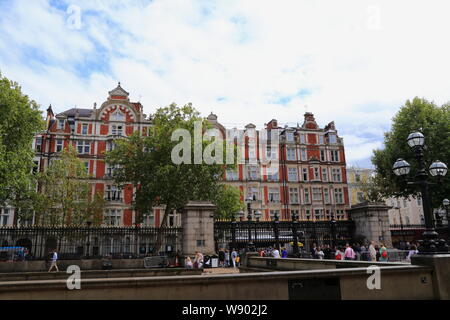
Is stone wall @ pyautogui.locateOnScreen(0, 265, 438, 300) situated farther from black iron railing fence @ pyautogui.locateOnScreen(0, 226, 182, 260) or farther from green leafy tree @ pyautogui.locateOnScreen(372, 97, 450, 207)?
green leafy tree @ pyautogui.locateOnScreen(372, 97, 450, 207)

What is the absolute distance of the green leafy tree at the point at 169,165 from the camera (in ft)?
96.7

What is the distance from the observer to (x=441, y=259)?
311 inches

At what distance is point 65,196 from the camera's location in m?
33.1

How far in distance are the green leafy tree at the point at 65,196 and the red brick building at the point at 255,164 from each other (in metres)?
5.07

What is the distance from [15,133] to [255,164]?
98.0 ft

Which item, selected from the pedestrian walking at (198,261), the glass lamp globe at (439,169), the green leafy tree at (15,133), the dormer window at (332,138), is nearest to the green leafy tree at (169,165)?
the green leafy tree at (15,133)

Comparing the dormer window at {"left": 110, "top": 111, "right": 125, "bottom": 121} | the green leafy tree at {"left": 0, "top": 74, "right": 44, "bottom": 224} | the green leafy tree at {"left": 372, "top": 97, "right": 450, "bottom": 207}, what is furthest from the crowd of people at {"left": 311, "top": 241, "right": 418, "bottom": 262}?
the dormer window at {"left": 110, "top": 111, "right": 125, "bottom": 121}

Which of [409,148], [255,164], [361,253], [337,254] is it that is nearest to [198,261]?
[337,254]

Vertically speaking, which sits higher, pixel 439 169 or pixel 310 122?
pixel 310 122

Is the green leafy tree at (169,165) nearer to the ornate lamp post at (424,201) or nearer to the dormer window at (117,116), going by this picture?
the dormer window at (117,116)

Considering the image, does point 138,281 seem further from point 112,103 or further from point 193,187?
point 112,103

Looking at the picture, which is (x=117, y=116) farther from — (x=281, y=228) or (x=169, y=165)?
(x=281, y=228)

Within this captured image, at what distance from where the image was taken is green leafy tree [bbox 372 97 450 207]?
96.9 feet
